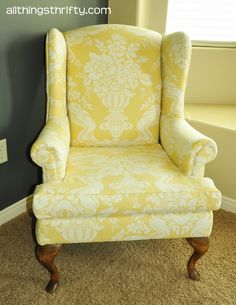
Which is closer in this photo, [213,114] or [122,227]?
[122,227]

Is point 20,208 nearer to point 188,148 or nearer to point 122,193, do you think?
point 122,193

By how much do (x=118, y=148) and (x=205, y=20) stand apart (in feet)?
3.31

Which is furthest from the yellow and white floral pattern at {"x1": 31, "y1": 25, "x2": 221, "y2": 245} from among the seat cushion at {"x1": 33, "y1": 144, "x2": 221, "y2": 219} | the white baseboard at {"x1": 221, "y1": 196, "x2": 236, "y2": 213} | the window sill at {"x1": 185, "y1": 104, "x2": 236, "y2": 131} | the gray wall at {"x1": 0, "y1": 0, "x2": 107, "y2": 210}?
the white baseboard at {"x1": 221, "y1": 196, "x2": 236, "y2": 213}

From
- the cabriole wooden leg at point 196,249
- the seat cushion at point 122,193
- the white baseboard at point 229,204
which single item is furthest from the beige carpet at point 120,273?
the seat cushion at point 122,193

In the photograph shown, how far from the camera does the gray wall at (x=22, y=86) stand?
4.81 feet

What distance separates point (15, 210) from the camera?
1712mm

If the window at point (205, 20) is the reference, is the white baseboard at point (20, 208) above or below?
below

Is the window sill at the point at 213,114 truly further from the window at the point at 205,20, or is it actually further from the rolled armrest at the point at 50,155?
the rolled armrest at the point at 50,155

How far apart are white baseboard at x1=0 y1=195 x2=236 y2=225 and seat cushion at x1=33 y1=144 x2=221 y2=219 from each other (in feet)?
1.89

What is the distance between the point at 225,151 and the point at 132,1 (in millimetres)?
988

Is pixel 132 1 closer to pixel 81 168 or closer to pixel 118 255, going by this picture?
pixel 81 168

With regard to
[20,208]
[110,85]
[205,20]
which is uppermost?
[205,20]

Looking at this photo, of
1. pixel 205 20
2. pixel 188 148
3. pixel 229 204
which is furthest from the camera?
pixel 205 20

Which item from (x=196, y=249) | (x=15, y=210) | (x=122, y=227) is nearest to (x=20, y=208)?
(x=15, y=210)
